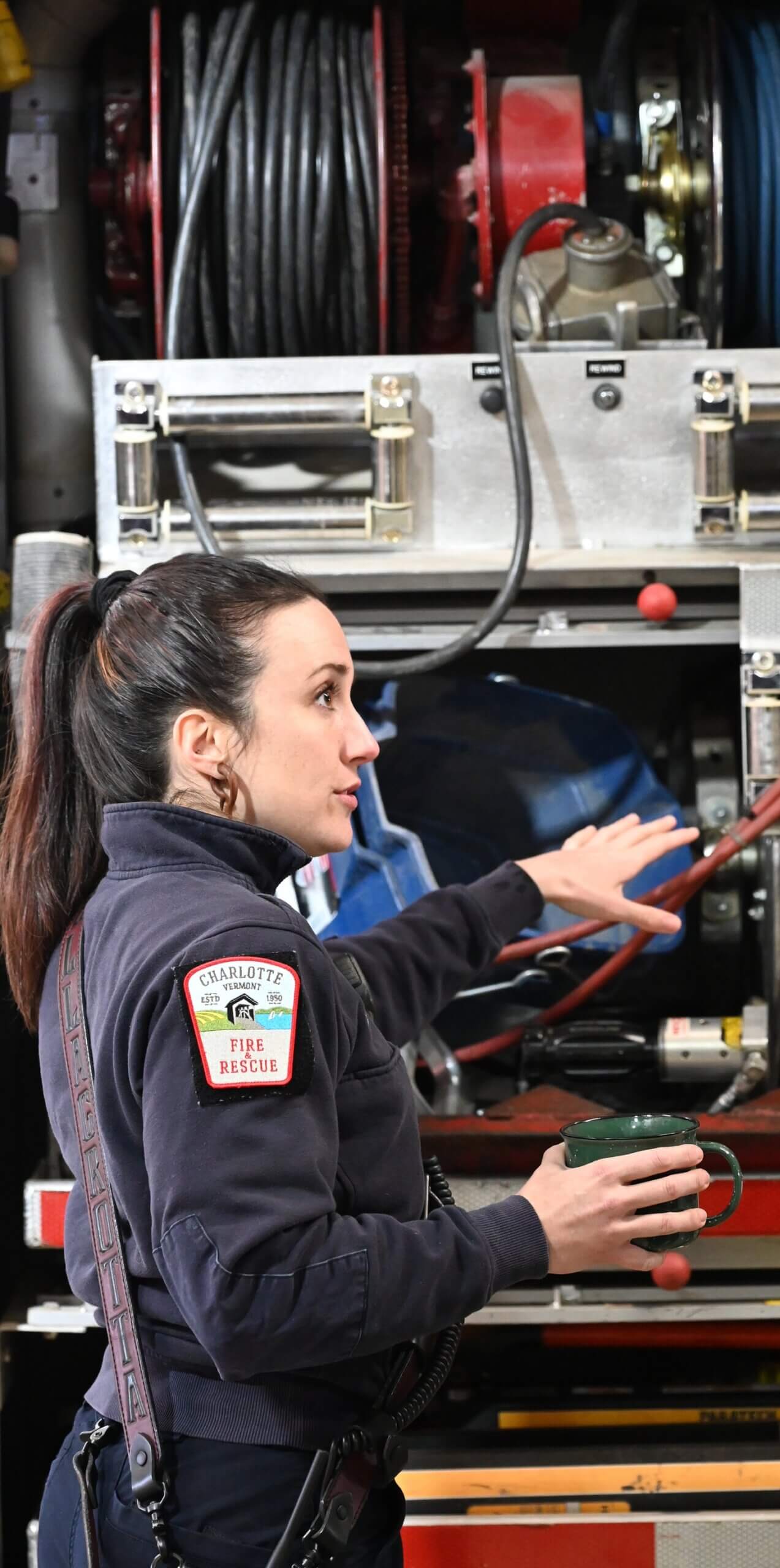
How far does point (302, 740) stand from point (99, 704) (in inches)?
7.9

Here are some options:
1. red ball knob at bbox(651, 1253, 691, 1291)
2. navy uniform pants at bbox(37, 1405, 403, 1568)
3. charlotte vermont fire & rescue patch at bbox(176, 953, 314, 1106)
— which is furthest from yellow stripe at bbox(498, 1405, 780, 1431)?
charlotte vermont fire & rescue patch at bbox(176, 953, 314, 1106)

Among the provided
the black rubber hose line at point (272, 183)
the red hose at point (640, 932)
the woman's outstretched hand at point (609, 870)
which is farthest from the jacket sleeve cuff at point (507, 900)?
the black rubber hose line at point (272, 183)

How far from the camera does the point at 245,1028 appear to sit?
1183 mm

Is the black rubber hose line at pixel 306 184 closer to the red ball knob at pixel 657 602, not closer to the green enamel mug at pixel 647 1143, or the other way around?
the red ball knob at pixel 657 602

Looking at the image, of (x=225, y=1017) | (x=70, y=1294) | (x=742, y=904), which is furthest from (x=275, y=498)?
(x=225, y=1017)

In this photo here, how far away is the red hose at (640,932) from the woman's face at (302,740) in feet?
2.77

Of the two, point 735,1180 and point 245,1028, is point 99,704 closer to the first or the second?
point 245,1028

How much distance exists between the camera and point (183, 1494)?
4.42 ft

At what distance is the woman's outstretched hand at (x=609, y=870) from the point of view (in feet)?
6.28

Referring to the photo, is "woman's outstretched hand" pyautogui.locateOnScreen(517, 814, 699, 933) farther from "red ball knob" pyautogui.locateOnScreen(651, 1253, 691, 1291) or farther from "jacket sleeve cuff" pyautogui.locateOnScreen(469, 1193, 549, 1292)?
"jacket sleeve cuff" pyautogui.locateOnScreen(469, 1193, 549, 1292)

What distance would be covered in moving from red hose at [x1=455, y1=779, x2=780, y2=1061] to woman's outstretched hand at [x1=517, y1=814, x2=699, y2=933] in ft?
0.85

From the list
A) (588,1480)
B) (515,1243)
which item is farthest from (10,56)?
(588,1480)

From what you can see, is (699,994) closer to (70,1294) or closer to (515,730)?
(515,730)

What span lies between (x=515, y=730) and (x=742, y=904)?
504mm
